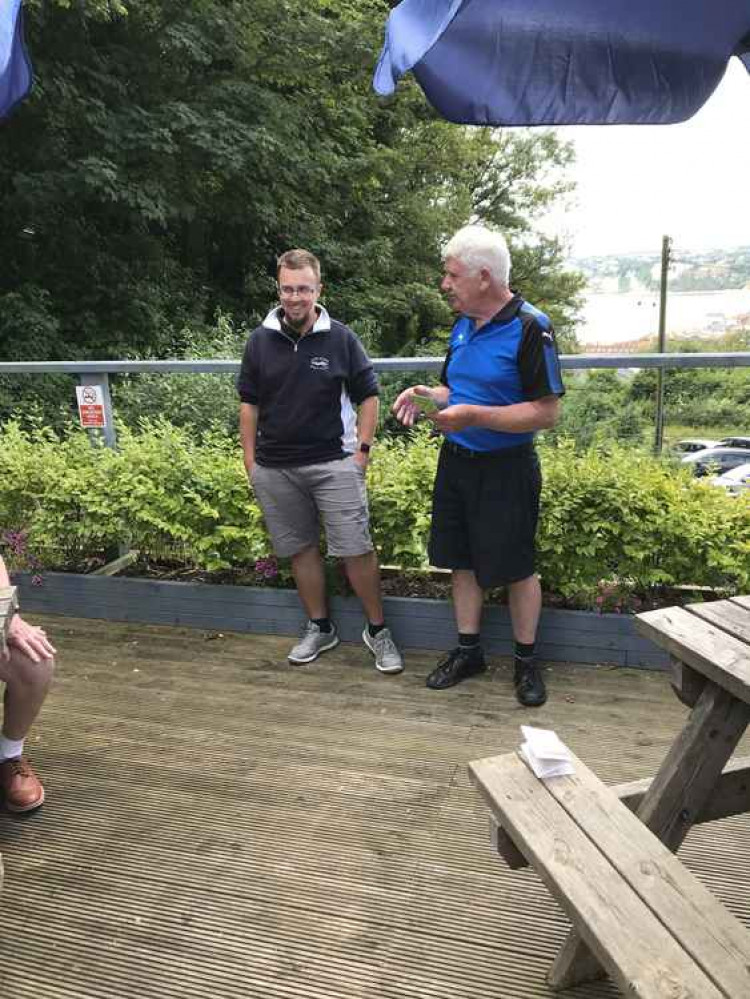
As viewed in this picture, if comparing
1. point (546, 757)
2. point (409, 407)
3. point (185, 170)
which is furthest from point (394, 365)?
point (185, 170)

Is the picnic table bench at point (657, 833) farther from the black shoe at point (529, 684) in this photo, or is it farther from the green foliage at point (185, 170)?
the green foliage at point (185, 170)

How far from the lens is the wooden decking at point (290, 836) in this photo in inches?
70.3

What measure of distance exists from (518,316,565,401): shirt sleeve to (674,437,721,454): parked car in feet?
3.21

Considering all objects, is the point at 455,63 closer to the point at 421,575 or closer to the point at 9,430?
the point at 421,575

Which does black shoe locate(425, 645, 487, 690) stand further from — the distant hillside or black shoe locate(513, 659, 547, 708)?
the distant hillside

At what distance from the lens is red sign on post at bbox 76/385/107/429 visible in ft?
12.9

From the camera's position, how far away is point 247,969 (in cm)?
178

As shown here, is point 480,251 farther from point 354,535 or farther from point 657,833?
point 657,833

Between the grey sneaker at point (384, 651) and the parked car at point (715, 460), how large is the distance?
1423 millimetres

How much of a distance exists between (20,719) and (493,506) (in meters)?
1.66

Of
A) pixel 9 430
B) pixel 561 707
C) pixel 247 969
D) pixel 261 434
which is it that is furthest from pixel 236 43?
pixel 247 969

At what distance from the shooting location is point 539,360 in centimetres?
260

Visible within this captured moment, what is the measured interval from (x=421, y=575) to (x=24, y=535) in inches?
76.2

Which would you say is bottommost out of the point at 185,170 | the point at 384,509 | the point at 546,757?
the point at 546,757
